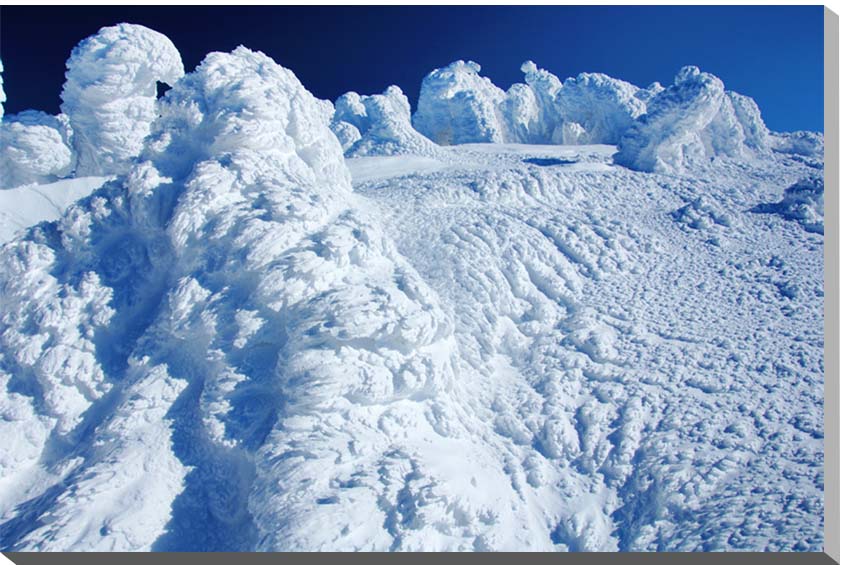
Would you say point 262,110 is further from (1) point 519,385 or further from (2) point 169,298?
(1) point 519,385

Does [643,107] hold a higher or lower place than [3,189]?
higher

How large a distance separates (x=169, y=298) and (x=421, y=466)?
7.04 ft

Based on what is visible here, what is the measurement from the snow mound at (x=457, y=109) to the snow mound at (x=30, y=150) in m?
11.1

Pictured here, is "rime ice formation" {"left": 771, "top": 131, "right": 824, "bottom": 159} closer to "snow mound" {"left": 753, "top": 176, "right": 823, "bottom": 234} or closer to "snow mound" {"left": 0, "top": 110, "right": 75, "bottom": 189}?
"snow mound" {"left": 753, "top": 176, "right": 823, "bottom": 234}

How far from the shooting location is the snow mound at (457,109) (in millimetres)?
18266

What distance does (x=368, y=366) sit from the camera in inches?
151

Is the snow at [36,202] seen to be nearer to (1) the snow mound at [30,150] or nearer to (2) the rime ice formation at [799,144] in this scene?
(1) the snow mound at [30,150]

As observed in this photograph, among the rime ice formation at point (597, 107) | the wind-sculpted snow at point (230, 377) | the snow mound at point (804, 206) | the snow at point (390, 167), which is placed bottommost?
the wind-sculpted snow at point (230, 377)

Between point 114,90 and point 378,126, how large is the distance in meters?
5.84

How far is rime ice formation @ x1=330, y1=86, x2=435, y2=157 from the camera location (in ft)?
43.5

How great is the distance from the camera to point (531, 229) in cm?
620

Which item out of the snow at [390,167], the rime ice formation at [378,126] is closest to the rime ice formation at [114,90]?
the snow at [390,167]

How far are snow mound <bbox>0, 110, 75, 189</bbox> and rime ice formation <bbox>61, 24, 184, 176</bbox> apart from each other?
464 millimetres

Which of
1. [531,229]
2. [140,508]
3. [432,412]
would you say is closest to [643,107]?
Result: [531,229]
